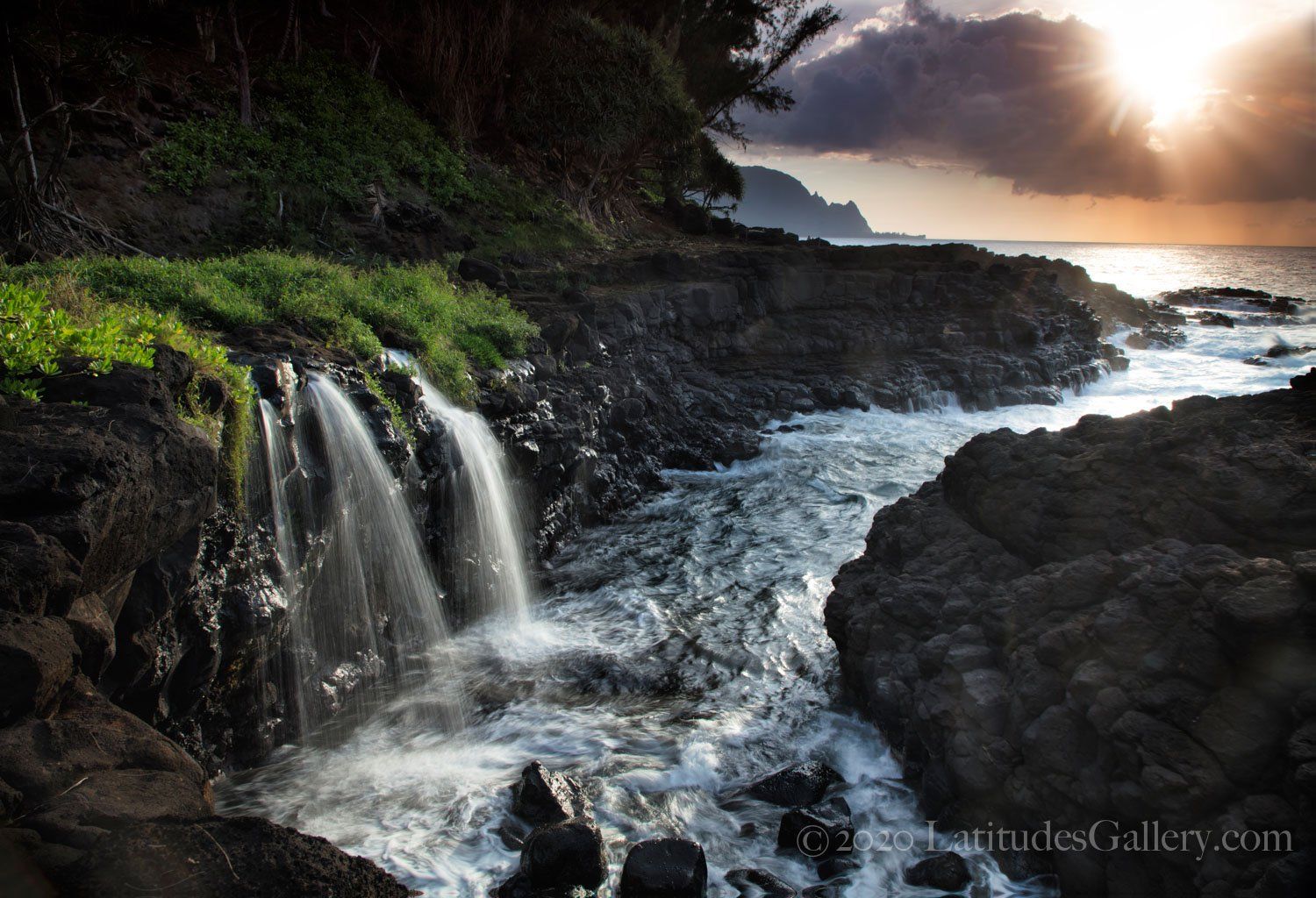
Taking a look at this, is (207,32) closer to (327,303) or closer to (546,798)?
(327,303)

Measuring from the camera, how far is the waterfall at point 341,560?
8.05 m

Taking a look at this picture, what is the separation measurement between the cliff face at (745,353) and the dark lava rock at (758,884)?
793 cm

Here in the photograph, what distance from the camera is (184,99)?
69.6 feet

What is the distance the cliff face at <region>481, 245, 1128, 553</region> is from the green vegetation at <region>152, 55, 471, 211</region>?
810cm

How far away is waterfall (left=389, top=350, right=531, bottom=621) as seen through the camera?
10.8 metres

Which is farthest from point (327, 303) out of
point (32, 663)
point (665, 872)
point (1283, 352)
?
point (1283, 352)

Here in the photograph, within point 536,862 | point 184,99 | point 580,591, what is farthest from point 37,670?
point 184,99

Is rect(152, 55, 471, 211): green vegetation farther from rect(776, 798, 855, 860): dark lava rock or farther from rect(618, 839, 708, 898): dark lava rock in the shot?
rect(776, 798, 855, 860): dark lava rock

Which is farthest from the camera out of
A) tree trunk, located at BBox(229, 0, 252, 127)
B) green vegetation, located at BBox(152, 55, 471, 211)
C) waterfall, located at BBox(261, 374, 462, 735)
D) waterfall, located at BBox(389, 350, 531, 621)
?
tree trunk, located at BBox(229, 0, 252, 127)

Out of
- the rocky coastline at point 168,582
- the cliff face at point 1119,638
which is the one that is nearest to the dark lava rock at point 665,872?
the rocky coastline at point 168,582

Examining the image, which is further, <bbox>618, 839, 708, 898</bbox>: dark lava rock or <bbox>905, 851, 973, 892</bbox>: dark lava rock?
<bbox>905, 851, 973, 892</bbox>: dark lava rock

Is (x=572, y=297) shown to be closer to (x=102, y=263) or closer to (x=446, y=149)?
(x=102, y=263)

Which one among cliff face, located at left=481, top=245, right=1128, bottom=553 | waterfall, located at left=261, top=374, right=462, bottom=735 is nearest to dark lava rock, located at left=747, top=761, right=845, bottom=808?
waterfall, located at left=261, top=374, right=462, bottom=735

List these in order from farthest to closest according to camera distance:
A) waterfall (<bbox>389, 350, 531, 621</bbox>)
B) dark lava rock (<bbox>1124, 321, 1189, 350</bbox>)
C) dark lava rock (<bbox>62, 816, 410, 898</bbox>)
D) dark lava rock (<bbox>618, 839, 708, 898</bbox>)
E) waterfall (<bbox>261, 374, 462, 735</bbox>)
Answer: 1. dark lava rock (<bbox>1124, 321, 1189, 350</bbox>)
2. waterfall (<bbox>389, 350, 531, 621</bbox>)
3. waterfall (<bbox>261, 374, 462, 735</bbox>)
4. dark lava rock (<bbox>618, 839, 708, 898</bbox>)
5. dark lava rock (<bbox>62, 816, 410, 898</bbox>)
